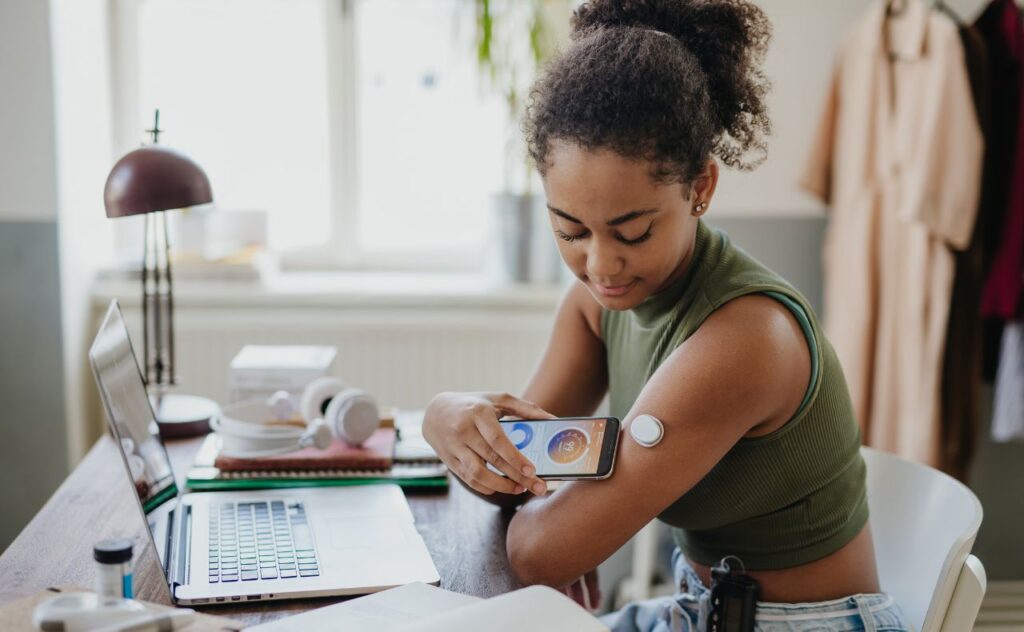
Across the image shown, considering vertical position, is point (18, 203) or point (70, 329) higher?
point (18, 203)

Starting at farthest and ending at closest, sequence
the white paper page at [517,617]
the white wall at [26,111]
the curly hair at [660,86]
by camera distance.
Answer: the white wall at [26,111] → the curly hair at [660,86] → the white paper page at [517,617]

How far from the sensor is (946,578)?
1.08 meters

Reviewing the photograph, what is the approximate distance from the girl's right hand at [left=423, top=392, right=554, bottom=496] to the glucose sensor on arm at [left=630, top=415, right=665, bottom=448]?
0.41 feet

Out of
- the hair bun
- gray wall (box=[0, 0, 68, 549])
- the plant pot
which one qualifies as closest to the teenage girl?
the hair bun

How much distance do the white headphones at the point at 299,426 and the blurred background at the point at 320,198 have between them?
39.3 inches

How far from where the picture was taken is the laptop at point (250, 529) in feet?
3.48

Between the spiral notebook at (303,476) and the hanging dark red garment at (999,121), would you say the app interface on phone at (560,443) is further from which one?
the hanging dark red garment at (999,121)

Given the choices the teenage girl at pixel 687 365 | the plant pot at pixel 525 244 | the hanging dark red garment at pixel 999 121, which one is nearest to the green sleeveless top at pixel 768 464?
the teenage girl at pixel 687 365

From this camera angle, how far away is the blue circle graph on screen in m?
1.17

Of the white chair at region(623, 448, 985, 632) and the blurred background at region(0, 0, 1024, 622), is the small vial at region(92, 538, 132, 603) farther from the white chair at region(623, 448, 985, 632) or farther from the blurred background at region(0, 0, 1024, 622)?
the blurred background at region(0, 0, 1024, 622)

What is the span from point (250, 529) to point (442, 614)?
1.29ft

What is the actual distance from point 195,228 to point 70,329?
0.47 meters

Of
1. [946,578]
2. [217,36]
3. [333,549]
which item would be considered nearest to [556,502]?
[333,549]

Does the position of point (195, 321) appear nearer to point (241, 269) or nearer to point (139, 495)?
point (241, 269)
